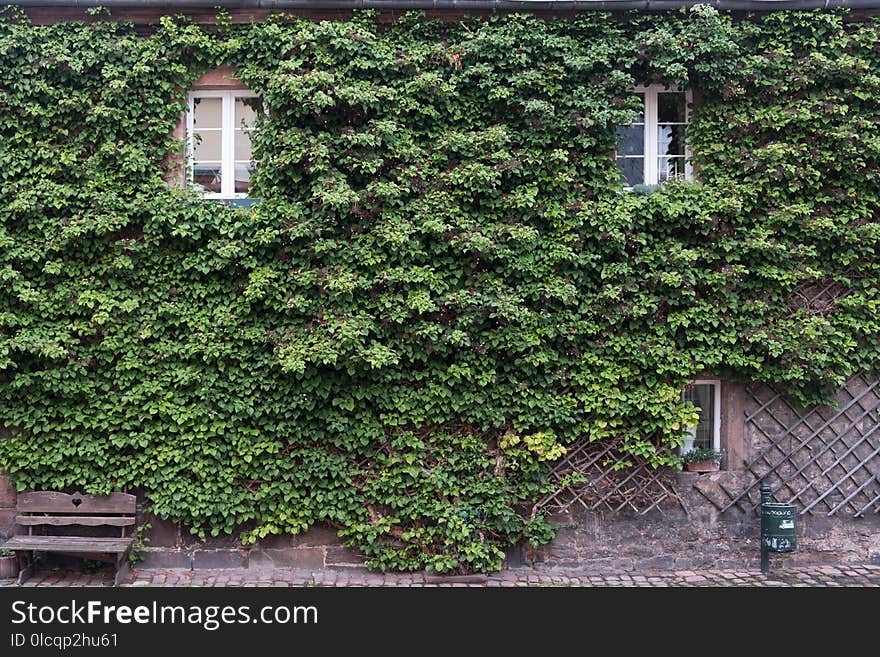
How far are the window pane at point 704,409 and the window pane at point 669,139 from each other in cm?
246

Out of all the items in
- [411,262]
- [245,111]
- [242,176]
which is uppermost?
[245,111]

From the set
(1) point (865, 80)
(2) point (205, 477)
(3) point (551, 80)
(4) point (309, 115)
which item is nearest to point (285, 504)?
(2) point (205, 477)

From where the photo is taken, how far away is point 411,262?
8.03 metres

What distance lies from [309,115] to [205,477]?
3661mm

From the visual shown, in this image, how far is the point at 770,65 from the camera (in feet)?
27.0

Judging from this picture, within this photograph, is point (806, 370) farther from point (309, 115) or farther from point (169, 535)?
point (169, 535)

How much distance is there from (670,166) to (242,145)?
4439 millimetres

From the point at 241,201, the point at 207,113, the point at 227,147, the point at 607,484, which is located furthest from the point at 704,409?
the point at 207,113

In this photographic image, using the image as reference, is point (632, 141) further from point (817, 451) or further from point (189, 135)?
point (189, 135)

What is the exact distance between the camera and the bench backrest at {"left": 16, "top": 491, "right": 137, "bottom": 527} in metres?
7.80

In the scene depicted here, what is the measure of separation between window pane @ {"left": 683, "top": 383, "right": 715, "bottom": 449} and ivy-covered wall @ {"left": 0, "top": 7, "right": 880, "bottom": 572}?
350mm

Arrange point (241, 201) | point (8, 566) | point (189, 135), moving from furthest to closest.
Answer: point (189, 135), point (241, 201), point (8, 566)

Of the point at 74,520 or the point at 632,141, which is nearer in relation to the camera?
the point at 74,520

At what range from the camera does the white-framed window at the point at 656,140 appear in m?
8.55
